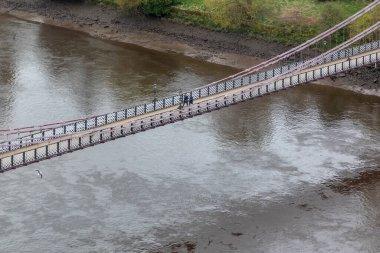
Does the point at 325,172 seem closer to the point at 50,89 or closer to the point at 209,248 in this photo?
the point at 209,248

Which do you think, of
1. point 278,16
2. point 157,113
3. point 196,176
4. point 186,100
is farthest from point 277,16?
point 157,113

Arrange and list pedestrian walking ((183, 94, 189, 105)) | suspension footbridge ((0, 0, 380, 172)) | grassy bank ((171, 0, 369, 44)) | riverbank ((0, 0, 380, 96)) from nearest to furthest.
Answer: suspension footbridge ((0, 0, 380, 172)) < pedestrian walking ((183, 94, 189, 105)) < riverbank ((0, 0, 380, 96)) < grassy bank ((171, 0, 369, 44))

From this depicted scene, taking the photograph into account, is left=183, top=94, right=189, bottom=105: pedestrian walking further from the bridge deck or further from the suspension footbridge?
the bridge deck

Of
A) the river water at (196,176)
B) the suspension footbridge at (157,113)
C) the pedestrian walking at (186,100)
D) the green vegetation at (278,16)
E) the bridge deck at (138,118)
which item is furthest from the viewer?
the green vegetation at (278,16)

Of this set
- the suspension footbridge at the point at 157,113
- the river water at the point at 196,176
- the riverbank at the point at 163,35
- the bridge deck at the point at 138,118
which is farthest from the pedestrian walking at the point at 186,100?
the riverbank at the point at 163,35

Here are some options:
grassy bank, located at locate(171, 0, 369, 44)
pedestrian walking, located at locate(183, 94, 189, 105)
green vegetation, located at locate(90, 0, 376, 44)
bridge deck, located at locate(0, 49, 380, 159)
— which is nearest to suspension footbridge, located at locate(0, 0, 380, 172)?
bridge deck, located at locate(0, 49, 380, 159)

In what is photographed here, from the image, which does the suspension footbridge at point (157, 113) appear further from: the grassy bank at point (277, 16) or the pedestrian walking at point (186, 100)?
the grassy bank at point (277, 16)
